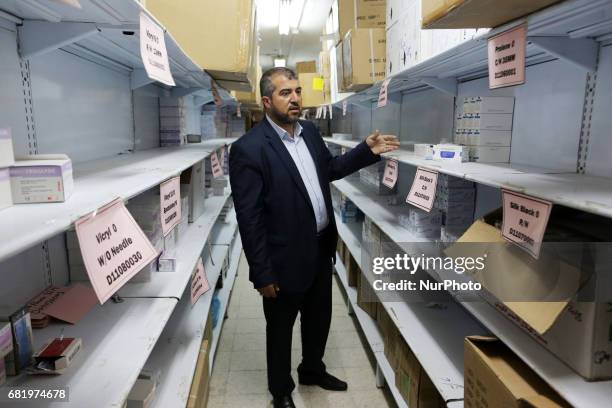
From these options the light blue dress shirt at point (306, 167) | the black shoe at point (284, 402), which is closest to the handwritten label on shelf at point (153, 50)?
the light blue dress shirt at point (306, 167)

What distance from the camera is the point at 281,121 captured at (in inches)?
84.7

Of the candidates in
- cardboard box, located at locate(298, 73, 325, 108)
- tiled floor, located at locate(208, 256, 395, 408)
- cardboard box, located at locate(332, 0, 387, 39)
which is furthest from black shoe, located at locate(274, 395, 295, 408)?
cardboard box, located at locate(298, 73, 325, 108)

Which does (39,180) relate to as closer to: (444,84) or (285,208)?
(285,208)

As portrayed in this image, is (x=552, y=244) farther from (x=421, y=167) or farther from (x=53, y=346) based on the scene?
(x=53, y=346)

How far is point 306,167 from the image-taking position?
2.18 m

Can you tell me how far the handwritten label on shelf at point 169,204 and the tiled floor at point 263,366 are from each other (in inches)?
51.7

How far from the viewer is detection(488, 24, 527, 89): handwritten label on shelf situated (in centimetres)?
104

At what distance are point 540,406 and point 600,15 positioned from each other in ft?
3.25

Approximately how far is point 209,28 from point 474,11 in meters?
1.60

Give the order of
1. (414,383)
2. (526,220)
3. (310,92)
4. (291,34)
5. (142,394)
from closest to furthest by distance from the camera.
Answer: (526,220)
(142,394)
(414,383)
(310,92)
(291,34)

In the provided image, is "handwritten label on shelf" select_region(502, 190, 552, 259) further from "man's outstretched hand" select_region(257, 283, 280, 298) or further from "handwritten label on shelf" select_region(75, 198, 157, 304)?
"man's outstretched hand" select_region(257, 283, 280, 298)

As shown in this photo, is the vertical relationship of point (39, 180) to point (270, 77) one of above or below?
below

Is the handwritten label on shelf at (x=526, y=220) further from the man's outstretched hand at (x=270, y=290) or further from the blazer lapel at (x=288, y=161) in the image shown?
the man's outstretched hand at (x=270, y=290)

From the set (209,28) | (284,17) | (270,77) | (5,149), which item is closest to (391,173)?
(270,77)
